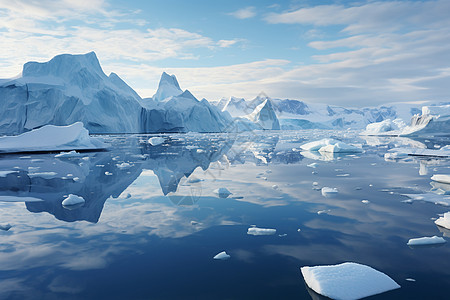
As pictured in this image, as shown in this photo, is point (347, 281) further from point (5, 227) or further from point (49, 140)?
point (49, 140)

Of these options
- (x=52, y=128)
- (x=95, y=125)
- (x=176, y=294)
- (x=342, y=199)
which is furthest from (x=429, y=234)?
(x=95, y=125)

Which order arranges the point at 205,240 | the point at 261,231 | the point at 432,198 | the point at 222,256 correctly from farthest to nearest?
the point at 432,198, the point at 261,231, the point at 205,240, the point at 222,256

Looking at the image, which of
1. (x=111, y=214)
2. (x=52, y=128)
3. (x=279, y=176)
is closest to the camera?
(x=111, y=214)

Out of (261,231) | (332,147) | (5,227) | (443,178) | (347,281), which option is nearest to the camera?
(347,281)

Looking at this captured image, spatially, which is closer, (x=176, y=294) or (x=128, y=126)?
(x=176, y=294)

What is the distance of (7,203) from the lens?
18.0 feet

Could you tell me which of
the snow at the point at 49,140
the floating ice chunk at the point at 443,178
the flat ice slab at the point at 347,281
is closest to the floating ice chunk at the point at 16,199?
the flat ice slab at the point at 347,281

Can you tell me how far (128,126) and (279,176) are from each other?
3504 centimetres

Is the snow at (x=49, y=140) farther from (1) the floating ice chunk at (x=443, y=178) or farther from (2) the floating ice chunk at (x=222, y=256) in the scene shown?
(1) the floating ice chunk at (x=443, y=178)

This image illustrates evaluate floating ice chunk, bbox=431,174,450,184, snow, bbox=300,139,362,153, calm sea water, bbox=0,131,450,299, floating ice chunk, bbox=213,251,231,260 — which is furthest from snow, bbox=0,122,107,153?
floating ice chunk, bbox=431,174,450,184

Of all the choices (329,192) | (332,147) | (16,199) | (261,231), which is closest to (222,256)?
(261,231)

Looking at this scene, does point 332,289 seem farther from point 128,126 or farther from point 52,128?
point 128,126

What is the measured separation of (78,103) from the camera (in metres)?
32.3

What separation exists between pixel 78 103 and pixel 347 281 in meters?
35.2
